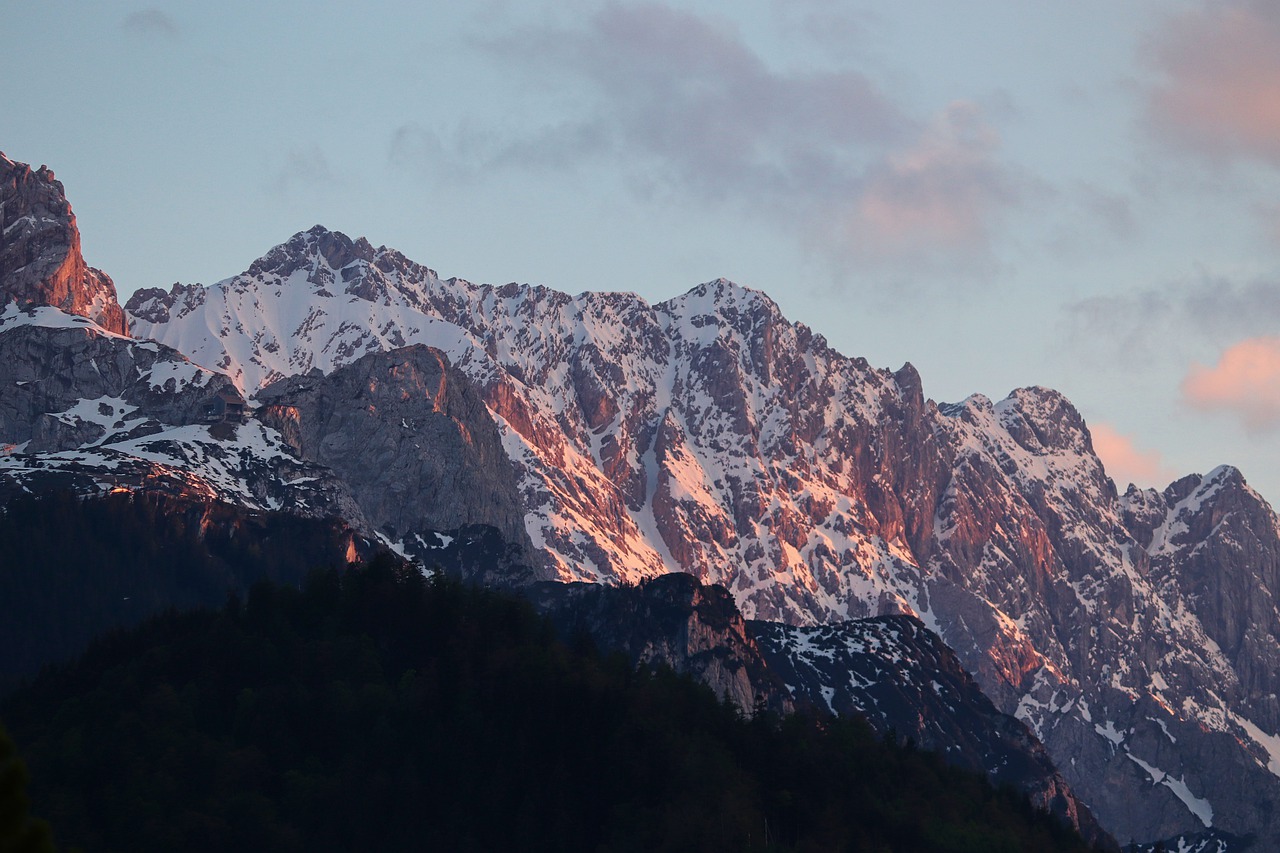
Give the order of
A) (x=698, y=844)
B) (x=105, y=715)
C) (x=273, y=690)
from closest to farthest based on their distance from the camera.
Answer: (x=698, y=844), (x=105, y=715), (x=273, y=690)

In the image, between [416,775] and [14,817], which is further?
[416,775]

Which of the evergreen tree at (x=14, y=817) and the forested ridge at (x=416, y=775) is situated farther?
the forested ridge at (x=416, y=775)

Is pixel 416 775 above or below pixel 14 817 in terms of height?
above

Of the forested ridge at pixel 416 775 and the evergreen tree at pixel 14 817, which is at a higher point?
the forested ridge at pixel 416 775

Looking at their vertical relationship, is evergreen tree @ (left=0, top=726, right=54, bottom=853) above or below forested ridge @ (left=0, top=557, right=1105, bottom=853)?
below

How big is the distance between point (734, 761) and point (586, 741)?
14.2 m

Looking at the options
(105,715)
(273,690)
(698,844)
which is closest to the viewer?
(698,844)

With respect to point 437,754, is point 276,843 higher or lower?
lower

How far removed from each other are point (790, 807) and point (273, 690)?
51089 mm

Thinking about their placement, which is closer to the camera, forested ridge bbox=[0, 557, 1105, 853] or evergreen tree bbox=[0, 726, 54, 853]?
evergreen tree bbox=[0, 726, 54, 853]

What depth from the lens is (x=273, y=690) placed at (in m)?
196

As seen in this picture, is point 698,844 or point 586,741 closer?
point 698,844

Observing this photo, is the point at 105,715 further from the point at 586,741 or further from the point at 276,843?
the point at 586,741

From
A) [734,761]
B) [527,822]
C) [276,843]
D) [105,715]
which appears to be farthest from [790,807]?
[105,715]
